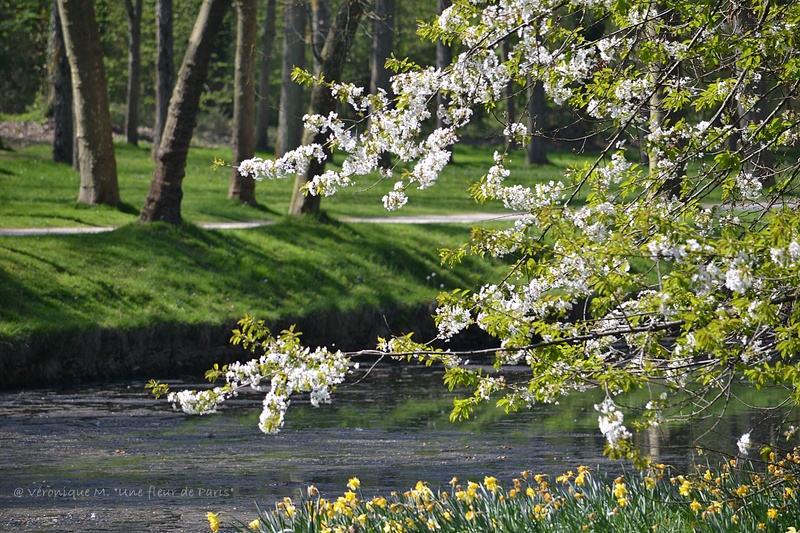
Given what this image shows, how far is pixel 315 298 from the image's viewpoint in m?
17.2

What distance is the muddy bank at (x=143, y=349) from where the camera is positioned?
1343 cm

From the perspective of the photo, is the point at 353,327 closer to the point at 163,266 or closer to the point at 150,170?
the point at 163,266

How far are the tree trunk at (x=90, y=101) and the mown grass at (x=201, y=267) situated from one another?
488 millimetres

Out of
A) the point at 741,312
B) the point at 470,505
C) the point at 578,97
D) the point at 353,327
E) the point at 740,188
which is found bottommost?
the point at 353,327

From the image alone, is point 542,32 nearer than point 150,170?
Yes

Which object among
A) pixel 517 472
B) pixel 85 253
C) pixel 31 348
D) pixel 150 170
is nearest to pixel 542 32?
pixel 517 472

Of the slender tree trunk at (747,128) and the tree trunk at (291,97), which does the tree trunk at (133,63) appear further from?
the slender tree trunk at (747,128)

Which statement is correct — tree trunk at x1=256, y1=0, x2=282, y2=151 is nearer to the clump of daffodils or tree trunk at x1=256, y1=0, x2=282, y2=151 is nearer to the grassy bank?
the grassy bank

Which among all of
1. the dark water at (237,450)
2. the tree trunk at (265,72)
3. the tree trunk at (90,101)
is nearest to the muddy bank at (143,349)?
the dark water at (237,450)

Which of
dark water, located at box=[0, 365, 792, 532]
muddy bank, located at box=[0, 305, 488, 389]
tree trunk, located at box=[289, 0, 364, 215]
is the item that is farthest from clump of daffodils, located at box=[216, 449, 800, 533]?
tree trunk, located at box=[289, 0, 364, 215]

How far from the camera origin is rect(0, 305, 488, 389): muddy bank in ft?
44.1

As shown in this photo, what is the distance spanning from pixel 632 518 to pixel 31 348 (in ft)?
32.2

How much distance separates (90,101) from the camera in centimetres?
1919

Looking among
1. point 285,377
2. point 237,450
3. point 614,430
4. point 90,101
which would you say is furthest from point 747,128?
point 90,101
